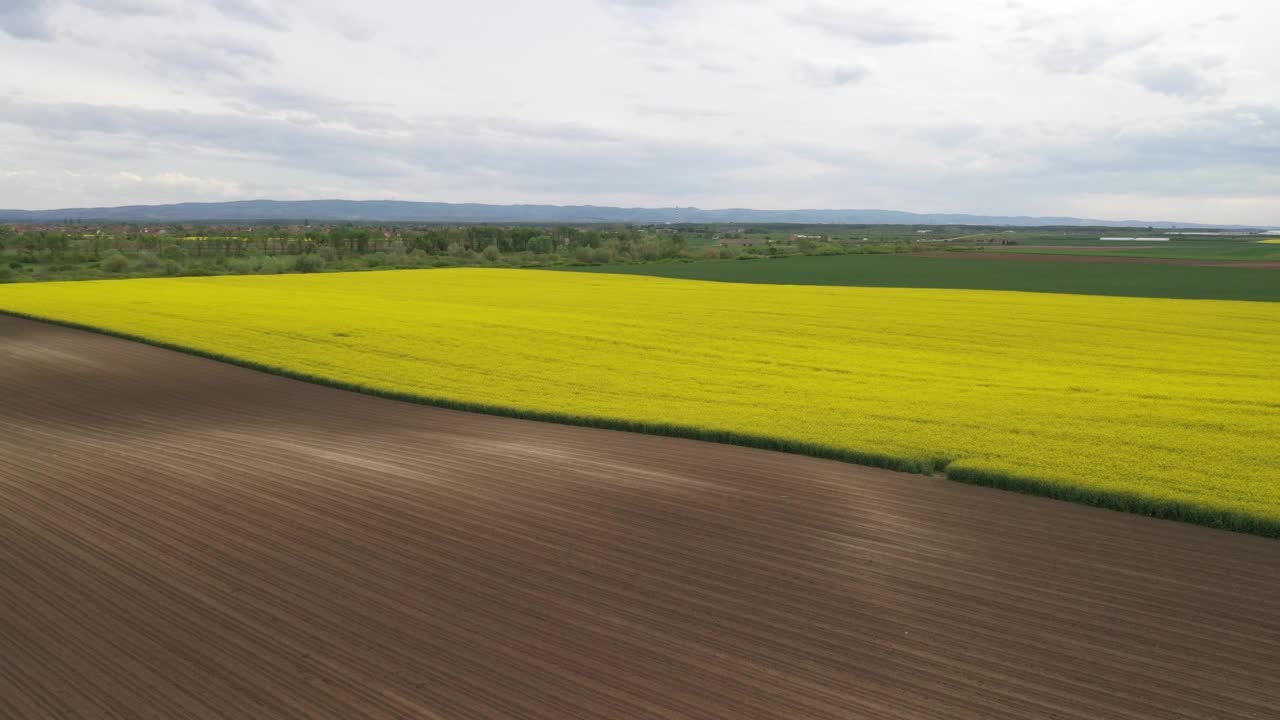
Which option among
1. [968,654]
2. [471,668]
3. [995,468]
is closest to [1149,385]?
[995,468]

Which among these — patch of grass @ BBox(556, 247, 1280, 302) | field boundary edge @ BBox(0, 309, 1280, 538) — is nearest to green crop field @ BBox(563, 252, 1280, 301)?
patch of grass @ BBox(556, 247, 1280, 302)

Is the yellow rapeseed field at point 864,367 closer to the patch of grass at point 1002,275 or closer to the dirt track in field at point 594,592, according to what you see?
the dirt track in field at point 594,592

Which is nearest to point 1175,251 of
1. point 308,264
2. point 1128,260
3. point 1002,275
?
point 1128,260

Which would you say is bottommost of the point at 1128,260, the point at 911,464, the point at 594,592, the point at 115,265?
the point at 594,592

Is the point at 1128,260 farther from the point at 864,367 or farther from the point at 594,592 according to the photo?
the point at 594,592

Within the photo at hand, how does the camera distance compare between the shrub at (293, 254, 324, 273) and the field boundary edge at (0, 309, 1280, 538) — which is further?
the shrub at (293, 254, 324, 273)

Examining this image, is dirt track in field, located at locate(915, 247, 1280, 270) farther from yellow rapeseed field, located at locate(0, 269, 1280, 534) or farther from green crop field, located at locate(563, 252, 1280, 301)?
yellow rapeseed field, located at locate(0, 269, 1280, 534)

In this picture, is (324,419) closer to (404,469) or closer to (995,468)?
(404,469)
